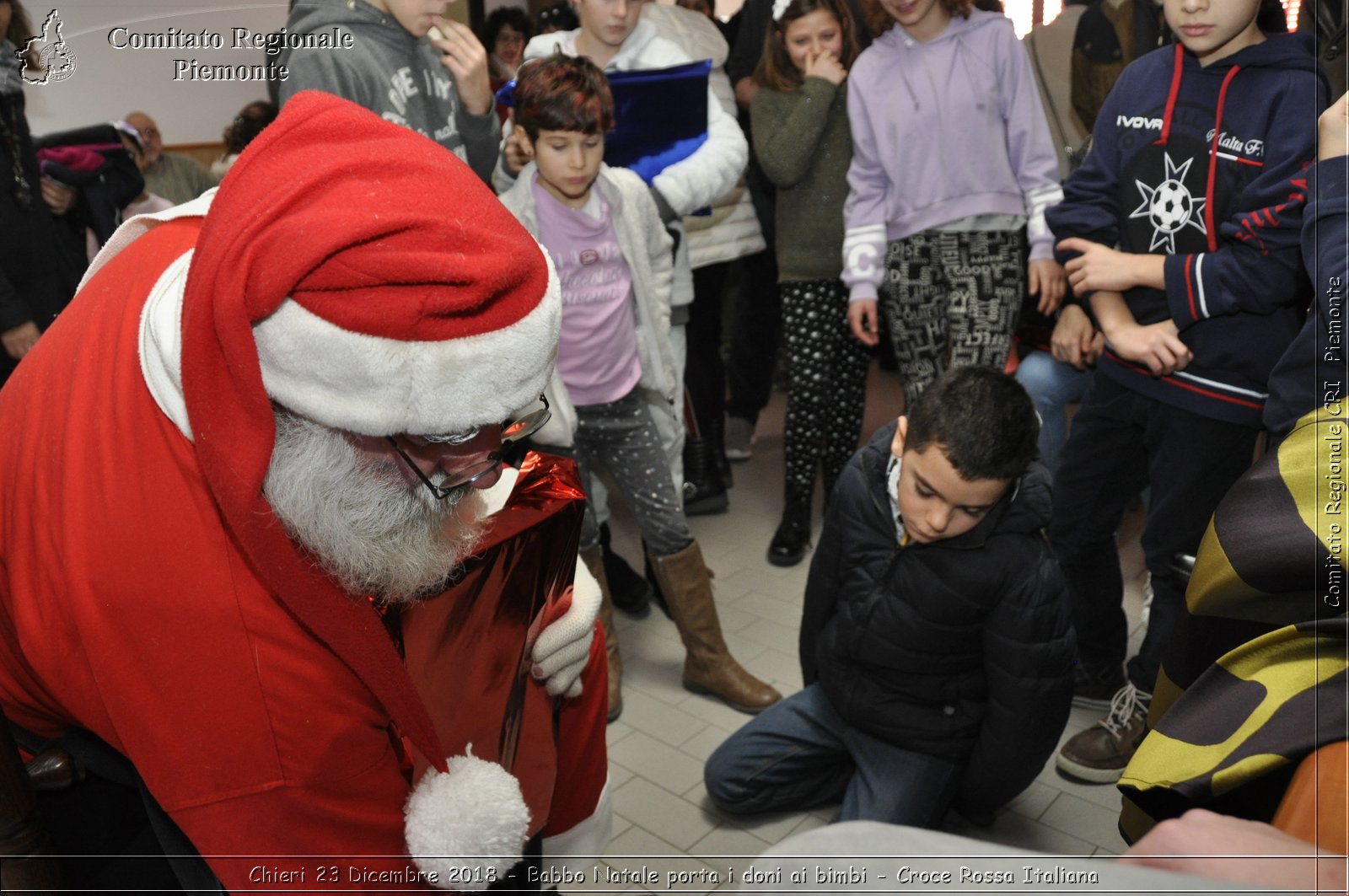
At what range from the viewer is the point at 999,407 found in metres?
1.82

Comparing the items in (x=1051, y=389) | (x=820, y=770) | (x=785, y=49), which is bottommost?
(x=820, y=770)

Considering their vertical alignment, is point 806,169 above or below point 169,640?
above

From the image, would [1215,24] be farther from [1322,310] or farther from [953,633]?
[953,633]

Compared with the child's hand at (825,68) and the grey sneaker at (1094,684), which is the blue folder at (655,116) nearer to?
the child's hand at (825,68)

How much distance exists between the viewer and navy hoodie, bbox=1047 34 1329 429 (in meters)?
1.85

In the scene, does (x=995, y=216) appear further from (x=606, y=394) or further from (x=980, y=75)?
(x=606, y=394)

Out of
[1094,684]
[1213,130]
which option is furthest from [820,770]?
[1213,130]

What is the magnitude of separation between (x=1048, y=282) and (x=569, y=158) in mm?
1236

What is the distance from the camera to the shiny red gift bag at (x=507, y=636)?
1305mm

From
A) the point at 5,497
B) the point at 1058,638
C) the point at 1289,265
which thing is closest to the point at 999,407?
the point at 1058,638

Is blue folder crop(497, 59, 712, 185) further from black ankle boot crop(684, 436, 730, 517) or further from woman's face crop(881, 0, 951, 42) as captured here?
black ankle boot crop(684, 436, 730, 517)

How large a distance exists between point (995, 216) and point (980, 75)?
0.35 meters

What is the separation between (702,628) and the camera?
252cm

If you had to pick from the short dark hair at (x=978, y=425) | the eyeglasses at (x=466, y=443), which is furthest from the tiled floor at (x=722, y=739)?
the eyeglasses at (x=466, y=443)
